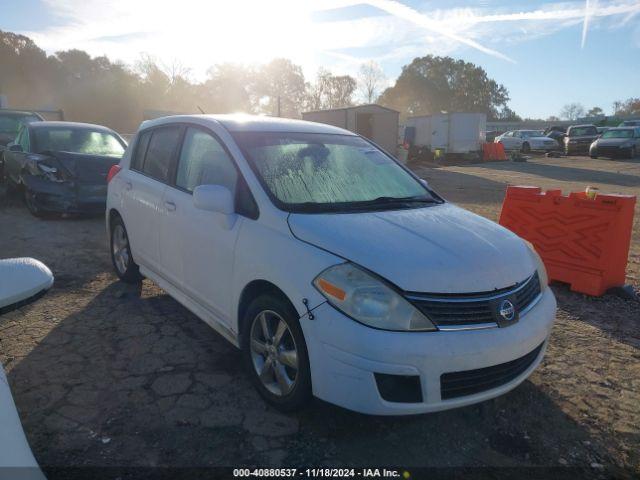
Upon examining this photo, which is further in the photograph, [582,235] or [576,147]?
[576,147]

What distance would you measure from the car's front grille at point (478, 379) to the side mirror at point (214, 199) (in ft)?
5.26

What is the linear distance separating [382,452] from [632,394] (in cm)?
182

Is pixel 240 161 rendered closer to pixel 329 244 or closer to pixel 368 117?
pixel 329 244

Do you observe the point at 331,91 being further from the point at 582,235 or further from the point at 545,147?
the point at 582,235

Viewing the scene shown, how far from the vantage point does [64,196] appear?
740 centimetres

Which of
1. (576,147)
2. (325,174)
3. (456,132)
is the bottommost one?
(576,147)

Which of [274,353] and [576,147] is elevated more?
[576,147]

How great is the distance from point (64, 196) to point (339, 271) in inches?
257

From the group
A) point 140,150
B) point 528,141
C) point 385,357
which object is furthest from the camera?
point 528,141

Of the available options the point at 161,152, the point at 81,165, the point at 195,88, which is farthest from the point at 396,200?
the point at 195,88

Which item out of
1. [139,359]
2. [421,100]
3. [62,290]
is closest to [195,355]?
[139,359]

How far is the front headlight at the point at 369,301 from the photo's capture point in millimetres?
2256

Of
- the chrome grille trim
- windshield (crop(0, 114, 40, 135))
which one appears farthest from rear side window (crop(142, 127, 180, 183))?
windshield (crop(0, 114, 40, 135))

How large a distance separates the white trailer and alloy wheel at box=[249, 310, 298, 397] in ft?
86.7
